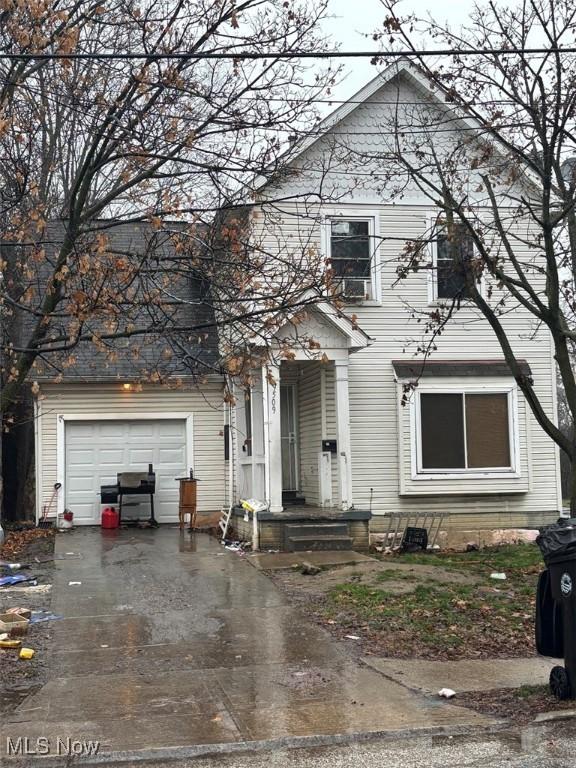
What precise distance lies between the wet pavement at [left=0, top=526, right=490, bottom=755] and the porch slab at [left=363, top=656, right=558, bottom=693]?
20 cm

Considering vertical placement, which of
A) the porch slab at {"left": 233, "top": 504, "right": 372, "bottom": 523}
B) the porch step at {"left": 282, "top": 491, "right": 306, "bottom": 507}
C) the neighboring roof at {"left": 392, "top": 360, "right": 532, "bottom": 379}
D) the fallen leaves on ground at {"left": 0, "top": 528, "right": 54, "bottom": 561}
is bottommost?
the fallen leaves on ground at {"left": 0, "top": 528, "right": 54, "bottom": 561}

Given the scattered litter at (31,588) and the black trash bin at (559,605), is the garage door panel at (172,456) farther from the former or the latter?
the black trash bin at (559,605)

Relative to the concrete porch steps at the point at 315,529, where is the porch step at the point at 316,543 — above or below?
below

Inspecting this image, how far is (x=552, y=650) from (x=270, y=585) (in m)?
5.10

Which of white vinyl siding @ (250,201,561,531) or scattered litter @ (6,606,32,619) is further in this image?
white vinyl siding @ (250,201,561,531)

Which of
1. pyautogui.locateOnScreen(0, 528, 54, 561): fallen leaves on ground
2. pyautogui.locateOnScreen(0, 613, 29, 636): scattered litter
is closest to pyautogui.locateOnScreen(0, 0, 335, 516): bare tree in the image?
pyautogui.locateOnScreen(0, 613, 29, 636): scattered litter

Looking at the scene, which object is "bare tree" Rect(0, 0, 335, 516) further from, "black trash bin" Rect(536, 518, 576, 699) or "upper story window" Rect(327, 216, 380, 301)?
"upper story window" Rect(327, 216, 380, 301)

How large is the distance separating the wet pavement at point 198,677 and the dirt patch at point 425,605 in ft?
1.40

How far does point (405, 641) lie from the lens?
8.27 meters

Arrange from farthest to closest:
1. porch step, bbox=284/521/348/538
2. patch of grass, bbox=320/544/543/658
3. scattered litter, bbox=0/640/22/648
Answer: porch step, bbox=284/521/348/538, patch of grass, bbox=320/544/543/658, scattered litter, bbox=0/640/22/648

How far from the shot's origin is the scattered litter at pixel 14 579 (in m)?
11.1

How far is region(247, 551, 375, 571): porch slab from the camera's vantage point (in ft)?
40.4

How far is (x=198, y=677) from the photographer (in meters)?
7.08

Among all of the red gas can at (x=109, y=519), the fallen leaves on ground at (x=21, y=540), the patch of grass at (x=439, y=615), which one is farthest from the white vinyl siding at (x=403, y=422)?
the fallen leaves on ground at (x=21, y=540)
